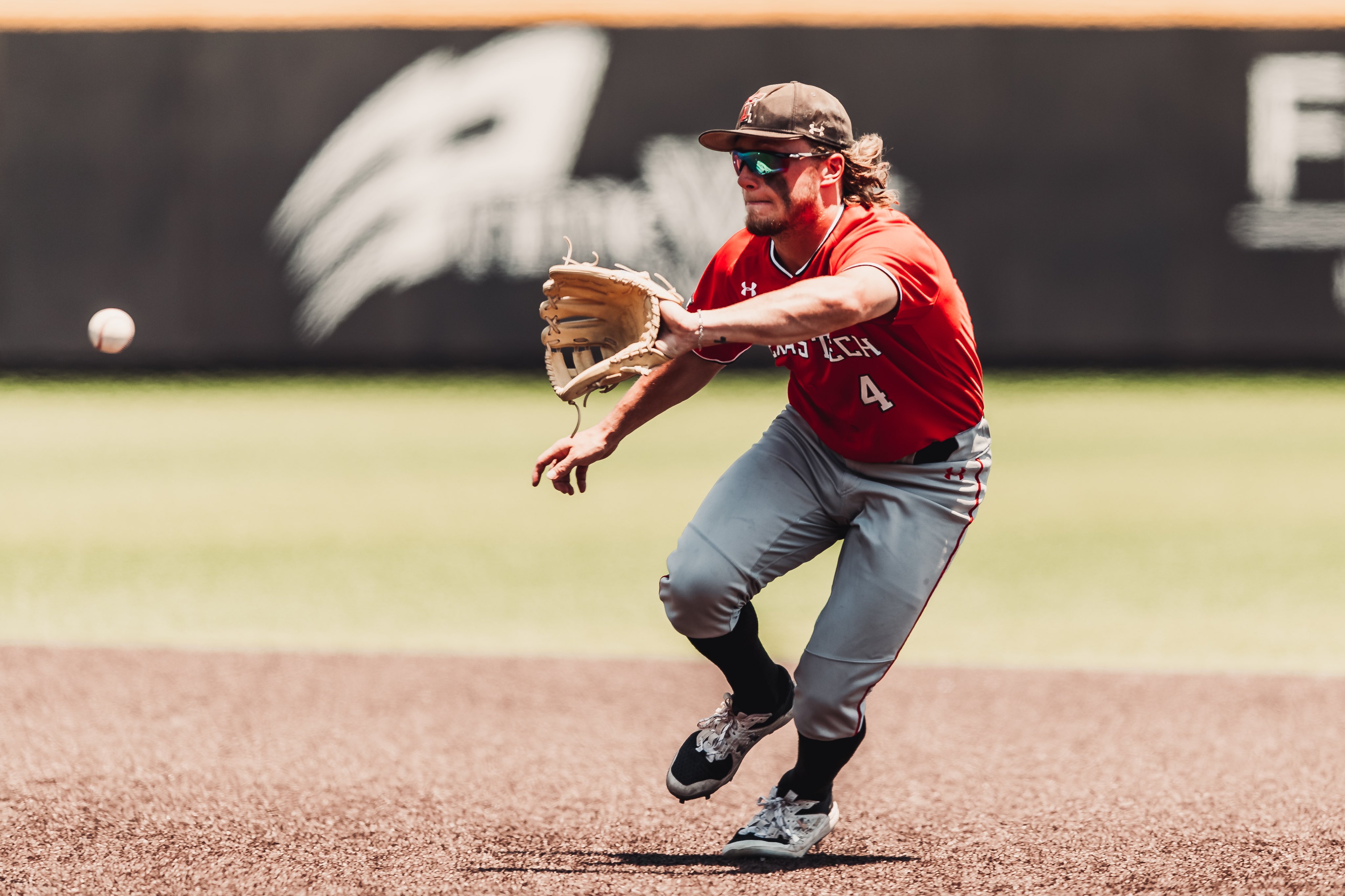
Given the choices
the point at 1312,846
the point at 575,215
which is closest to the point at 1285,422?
the point at 575,215

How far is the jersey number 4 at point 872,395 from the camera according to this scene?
417 centimetres

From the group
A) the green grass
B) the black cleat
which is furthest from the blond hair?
the green grass

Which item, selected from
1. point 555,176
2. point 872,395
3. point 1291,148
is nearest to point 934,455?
point 872,395

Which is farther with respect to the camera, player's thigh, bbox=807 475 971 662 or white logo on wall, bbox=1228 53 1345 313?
white logo on wall, bbox=1228 53 1345 313

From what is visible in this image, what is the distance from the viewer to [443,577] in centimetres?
834

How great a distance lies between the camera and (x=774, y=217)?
4.00 m

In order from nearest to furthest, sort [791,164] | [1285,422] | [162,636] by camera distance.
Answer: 1. [791,164]
2. [162,636]
3. [1285,422]

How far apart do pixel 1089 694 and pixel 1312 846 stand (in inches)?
74.2

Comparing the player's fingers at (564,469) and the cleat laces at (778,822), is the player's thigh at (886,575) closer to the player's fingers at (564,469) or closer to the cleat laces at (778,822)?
the cleat laces at (778,822)

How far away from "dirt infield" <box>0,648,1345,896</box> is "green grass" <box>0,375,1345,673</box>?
1.97 ft

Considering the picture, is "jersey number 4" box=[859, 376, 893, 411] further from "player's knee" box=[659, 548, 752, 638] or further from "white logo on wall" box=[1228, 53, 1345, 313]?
"white logo on wall" box=[1228, 53, 1345, 313]

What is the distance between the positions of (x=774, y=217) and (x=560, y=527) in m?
5.92

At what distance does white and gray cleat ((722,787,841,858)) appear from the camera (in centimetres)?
421

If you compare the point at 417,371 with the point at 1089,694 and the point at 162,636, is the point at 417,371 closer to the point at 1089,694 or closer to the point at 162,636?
the point at 162,636
